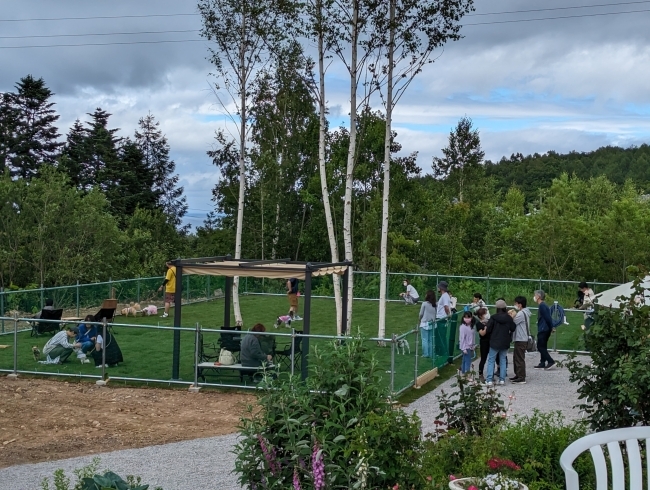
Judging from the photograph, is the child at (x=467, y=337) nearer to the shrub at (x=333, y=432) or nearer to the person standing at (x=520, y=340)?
the person standing at (x=520, y=340)

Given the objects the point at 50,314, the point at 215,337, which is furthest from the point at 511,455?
the point at 50,314

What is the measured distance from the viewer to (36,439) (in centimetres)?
1276

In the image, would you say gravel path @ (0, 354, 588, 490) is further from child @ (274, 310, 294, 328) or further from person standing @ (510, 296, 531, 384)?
child @ (274, 310, 294, 328)

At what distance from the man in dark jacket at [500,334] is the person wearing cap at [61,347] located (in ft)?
28.1

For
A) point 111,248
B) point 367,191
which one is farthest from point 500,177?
point 111,248

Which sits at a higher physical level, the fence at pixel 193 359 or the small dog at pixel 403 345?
→ the small dog at pixel 403 345

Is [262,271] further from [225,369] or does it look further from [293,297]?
[293,297]

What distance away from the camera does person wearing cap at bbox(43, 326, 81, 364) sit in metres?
17.7

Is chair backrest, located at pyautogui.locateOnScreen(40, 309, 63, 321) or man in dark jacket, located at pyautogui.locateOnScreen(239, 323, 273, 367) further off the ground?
chair backrest, located at pyautogui.locateOnScreen(40, 309, 63, 321)

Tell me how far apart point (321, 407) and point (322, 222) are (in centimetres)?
3513

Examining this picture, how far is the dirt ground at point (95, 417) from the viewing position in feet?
40.8

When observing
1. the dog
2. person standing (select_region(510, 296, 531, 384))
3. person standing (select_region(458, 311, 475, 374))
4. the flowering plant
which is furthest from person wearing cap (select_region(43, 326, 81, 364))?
the flowering plant

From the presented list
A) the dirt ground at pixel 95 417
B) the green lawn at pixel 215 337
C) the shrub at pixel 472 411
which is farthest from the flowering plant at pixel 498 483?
the dirt ground at pixel 95 417

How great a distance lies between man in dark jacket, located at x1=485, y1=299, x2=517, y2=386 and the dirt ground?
4949 millimetres
